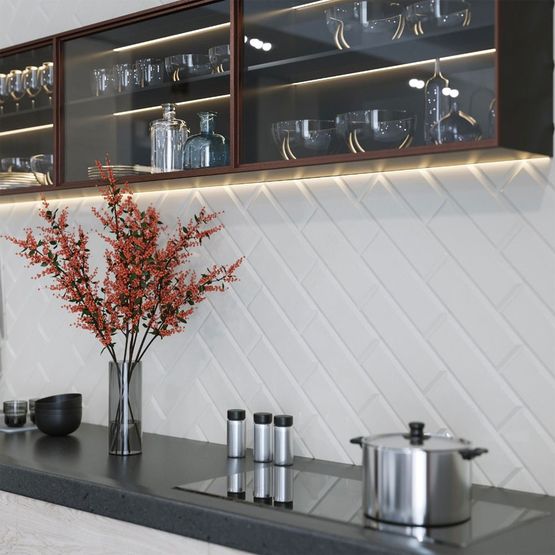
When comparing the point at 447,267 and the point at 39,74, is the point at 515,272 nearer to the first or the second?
the point at 447,267

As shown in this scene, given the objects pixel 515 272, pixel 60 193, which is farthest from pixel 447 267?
pixel 60 193

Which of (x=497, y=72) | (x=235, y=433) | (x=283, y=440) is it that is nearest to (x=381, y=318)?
(x=283, y=440)

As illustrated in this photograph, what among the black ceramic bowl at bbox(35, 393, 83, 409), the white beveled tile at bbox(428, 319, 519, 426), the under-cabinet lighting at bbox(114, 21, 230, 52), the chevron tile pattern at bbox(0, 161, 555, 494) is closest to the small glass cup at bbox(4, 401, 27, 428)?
the black ceramic bowl at bbox(35, 393, 83, 409)

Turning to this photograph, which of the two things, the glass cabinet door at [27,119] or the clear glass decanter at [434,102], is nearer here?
the clear glass decanter at [434,102]

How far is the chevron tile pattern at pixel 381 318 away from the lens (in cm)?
200

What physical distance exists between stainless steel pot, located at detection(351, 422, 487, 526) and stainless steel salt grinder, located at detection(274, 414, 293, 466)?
0.54 meters

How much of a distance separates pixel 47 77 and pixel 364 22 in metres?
1.16

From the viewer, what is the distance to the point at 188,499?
73.0 inches

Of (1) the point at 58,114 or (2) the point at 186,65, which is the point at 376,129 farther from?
(1) the point at 58,114

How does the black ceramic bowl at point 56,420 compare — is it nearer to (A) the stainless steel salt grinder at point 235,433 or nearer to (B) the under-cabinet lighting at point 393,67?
(A) the stainless steel salt grinder at point 235,433

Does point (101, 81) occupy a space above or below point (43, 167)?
above

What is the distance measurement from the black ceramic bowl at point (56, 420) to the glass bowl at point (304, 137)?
1068mm

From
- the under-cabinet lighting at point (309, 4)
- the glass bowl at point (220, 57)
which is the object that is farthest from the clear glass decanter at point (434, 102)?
the glass bowl at point (220, 57)

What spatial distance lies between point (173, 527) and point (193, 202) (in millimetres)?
1098
